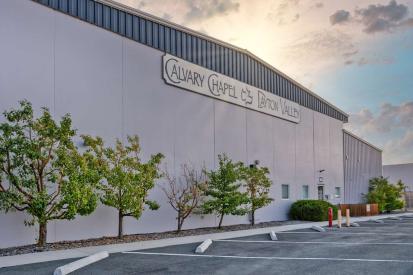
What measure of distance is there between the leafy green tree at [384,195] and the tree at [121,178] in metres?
28.1

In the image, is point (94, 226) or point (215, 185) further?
point (215, 185)

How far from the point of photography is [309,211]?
26953 millimetres

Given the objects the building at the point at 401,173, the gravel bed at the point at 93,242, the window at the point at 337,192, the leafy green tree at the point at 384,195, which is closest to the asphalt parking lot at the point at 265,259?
the gravel bed at the point at 93,242

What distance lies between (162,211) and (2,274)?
9985mm

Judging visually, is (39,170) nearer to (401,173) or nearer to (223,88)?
(223,88)

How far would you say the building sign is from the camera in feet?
65.7

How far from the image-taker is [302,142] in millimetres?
30750

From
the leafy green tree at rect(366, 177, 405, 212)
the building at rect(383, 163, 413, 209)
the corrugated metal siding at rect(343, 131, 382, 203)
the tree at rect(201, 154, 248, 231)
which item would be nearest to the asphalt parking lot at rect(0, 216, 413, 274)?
the tree at rect(201, 154, 248, 231)

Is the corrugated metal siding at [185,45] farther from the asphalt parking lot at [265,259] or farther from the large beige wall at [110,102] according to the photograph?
the asphalt parking lot at [265,259]

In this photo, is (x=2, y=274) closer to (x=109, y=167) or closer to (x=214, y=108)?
(x=109, y=167)

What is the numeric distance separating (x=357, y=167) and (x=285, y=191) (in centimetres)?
1573

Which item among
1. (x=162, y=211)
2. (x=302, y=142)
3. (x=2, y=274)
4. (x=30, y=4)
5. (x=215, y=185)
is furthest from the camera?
(x=302, y=142)

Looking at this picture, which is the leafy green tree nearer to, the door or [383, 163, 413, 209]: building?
the door

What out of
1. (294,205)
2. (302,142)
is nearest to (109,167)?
(294,205)
